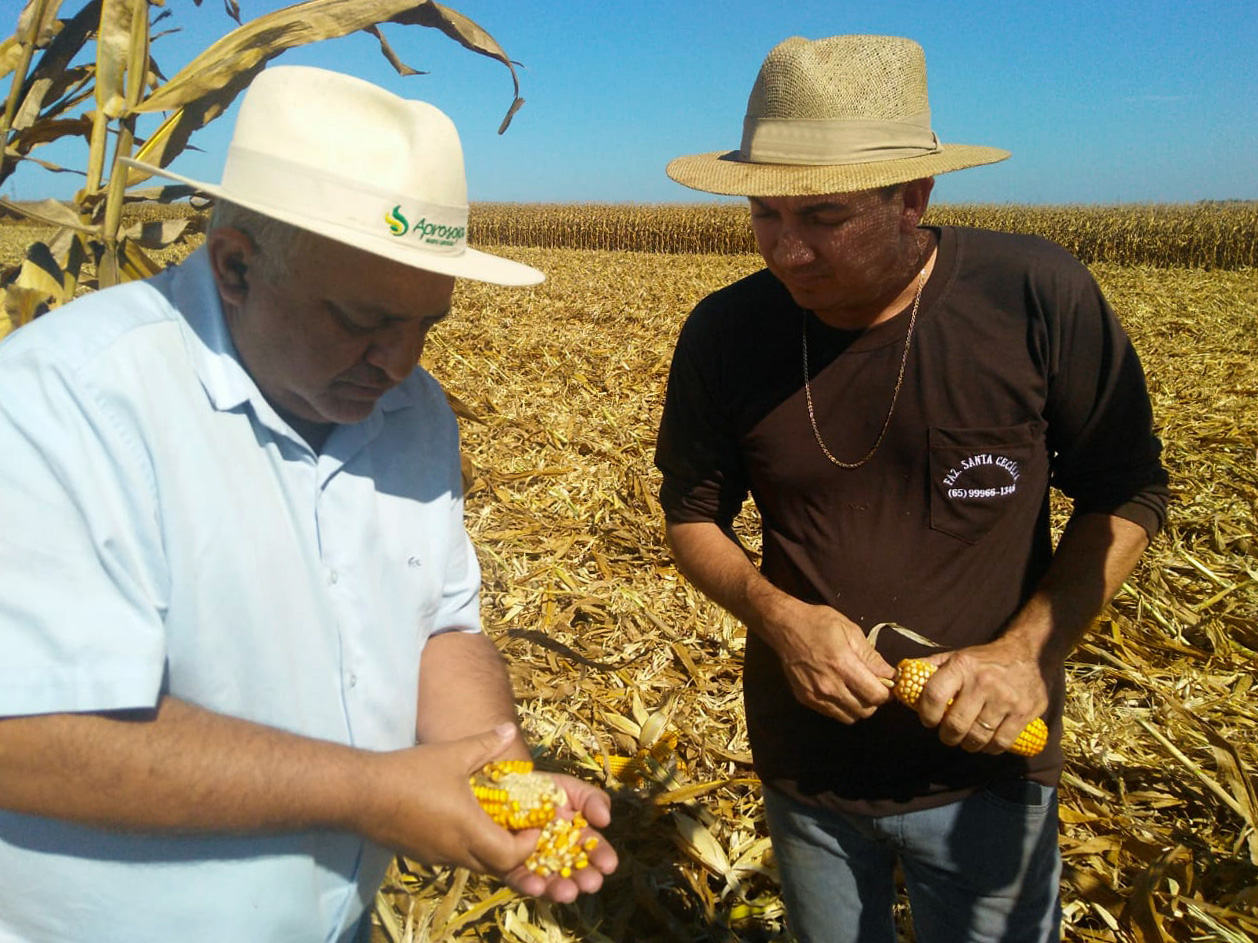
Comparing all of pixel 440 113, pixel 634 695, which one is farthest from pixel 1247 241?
pixel 440 113

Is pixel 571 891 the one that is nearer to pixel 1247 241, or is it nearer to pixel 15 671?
pixel 15 671

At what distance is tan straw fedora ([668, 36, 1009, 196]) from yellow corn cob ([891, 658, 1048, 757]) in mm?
960

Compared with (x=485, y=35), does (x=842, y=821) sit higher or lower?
lower

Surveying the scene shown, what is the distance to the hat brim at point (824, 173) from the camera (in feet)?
5.74

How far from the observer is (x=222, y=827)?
3.85 ft

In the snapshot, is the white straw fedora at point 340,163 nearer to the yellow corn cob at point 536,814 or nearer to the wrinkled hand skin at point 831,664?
the yellow corn cob at point 536,814

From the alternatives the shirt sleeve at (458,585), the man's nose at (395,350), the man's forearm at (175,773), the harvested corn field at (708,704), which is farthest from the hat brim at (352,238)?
the harvested corn field at (708,704)

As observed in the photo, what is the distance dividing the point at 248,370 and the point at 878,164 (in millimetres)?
1241

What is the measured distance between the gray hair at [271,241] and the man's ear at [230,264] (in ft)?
0.04

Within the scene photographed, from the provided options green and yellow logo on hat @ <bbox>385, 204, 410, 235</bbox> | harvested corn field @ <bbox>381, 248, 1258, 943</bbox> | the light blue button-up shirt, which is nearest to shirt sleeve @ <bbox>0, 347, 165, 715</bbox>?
the light blue button-up shirt

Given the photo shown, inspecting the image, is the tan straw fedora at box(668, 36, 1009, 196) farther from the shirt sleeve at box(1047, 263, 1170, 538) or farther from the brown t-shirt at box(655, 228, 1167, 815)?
the shirt sleeve at box(1047, 263, 1170, 538)

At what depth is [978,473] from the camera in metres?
1.90

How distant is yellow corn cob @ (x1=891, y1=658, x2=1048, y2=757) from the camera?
70.6 inches

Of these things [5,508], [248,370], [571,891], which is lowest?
[571,891]
